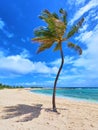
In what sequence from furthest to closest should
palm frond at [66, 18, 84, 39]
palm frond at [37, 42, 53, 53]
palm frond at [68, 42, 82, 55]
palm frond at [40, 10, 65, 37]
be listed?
palm frond at [37, 42, 53, 53] → palm frond at [68, 42, 82, 55] → palm frond at [66, 18, 84, 39] → palm frond at [40, 10, 65, 37]

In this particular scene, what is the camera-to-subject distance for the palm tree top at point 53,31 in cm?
1477

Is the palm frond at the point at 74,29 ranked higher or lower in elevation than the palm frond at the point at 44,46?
higher

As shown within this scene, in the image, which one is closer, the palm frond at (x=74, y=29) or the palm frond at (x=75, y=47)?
the palm frond at (x=74, y=29)

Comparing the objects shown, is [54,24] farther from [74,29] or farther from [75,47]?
[75,47]

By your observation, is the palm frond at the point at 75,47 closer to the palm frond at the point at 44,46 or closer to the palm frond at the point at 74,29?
the palm frond at the point at 74,29

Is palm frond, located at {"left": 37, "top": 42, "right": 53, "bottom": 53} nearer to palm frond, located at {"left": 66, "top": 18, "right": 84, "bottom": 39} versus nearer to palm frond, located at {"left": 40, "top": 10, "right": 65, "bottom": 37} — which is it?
palm frond, located at {"left": 40, "top": 10, "right": 65, "bottom": 37}

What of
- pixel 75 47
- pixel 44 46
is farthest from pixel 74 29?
pixel 44 46

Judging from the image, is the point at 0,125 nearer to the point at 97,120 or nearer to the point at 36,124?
the point at 36,124

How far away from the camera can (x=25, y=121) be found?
11.4 metres

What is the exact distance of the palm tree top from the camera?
14.8 meters

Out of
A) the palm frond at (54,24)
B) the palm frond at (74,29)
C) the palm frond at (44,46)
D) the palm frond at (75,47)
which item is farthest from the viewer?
the palm frond at (44,46)

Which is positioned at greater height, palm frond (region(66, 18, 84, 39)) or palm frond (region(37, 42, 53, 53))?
palm frond (region(66, 18, 84, 39))

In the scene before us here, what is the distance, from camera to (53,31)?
1488 cm

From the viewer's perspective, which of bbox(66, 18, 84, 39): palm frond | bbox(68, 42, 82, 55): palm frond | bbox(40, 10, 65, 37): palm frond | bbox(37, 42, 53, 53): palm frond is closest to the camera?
bbox(40, 10, 65, 37): palm frond
